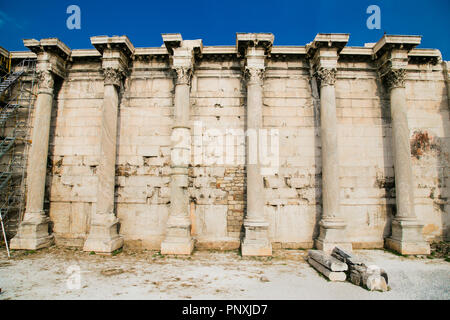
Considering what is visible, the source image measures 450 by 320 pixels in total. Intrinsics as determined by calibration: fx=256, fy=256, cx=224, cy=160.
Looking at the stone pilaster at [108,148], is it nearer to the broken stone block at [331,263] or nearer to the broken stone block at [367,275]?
the broken stone block at [331,263]

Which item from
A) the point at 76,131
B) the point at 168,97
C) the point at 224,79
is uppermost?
the point at 224,79

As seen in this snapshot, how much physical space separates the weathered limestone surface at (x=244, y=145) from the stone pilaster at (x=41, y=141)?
0.11 metres

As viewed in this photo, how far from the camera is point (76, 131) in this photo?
9.76m

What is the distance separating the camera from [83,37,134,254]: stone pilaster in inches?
330

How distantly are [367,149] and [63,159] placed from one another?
11.4 metres

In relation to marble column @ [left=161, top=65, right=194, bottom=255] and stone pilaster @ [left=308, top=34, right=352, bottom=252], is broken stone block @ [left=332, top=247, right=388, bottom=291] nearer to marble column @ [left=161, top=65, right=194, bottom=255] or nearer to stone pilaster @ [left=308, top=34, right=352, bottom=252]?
stone pilaster @ [left=308, top=34, right=352, bottom=252]

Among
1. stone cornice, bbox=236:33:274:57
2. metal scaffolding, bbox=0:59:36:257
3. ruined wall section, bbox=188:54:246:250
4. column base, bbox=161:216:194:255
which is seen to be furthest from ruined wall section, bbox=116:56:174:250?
metal scaffolding, bbox=0:59:36:257

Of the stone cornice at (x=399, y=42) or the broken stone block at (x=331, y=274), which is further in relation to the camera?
the stone cornice at (x=399, y=42)

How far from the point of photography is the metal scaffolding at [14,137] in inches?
372

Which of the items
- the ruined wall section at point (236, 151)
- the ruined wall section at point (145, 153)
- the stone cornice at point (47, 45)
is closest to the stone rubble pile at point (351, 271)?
the ruined wall section at point (236, 151)

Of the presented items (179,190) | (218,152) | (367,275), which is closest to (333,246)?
(367,275)

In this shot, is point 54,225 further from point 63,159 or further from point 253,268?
point 253,268
